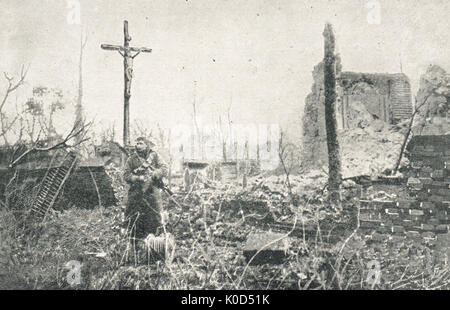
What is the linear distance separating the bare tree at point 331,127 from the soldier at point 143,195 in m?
4.38

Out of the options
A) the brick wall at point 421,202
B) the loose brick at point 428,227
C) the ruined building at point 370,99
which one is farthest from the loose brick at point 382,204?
the ruined building at point 370,99

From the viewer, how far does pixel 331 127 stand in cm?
895

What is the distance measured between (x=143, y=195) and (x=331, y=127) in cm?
524

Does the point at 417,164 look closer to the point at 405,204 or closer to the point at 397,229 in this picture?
the point at 405,204

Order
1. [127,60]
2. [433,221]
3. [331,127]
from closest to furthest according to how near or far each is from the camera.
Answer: [433,221] → [127,60] → [331,127]

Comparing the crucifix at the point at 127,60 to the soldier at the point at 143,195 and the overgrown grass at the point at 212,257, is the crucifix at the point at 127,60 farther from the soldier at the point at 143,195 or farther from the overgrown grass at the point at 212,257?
the overgrown grass at the point at 212,257

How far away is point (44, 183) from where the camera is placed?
28.3ft

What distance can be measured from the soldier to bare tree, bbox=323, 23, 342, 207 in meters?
4.38

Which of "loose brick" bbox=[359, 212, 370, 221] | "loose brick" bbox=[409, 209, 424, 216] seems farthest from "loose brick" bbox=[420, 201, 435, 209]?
"loose brick" bbox=[359, 212, 370, 221]

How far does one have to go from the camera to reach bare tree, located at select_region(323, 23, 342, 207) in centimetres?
851

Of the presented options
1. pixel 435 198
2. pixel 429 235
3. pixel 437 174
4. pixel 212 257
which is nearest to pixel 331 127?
pixel 437 174
